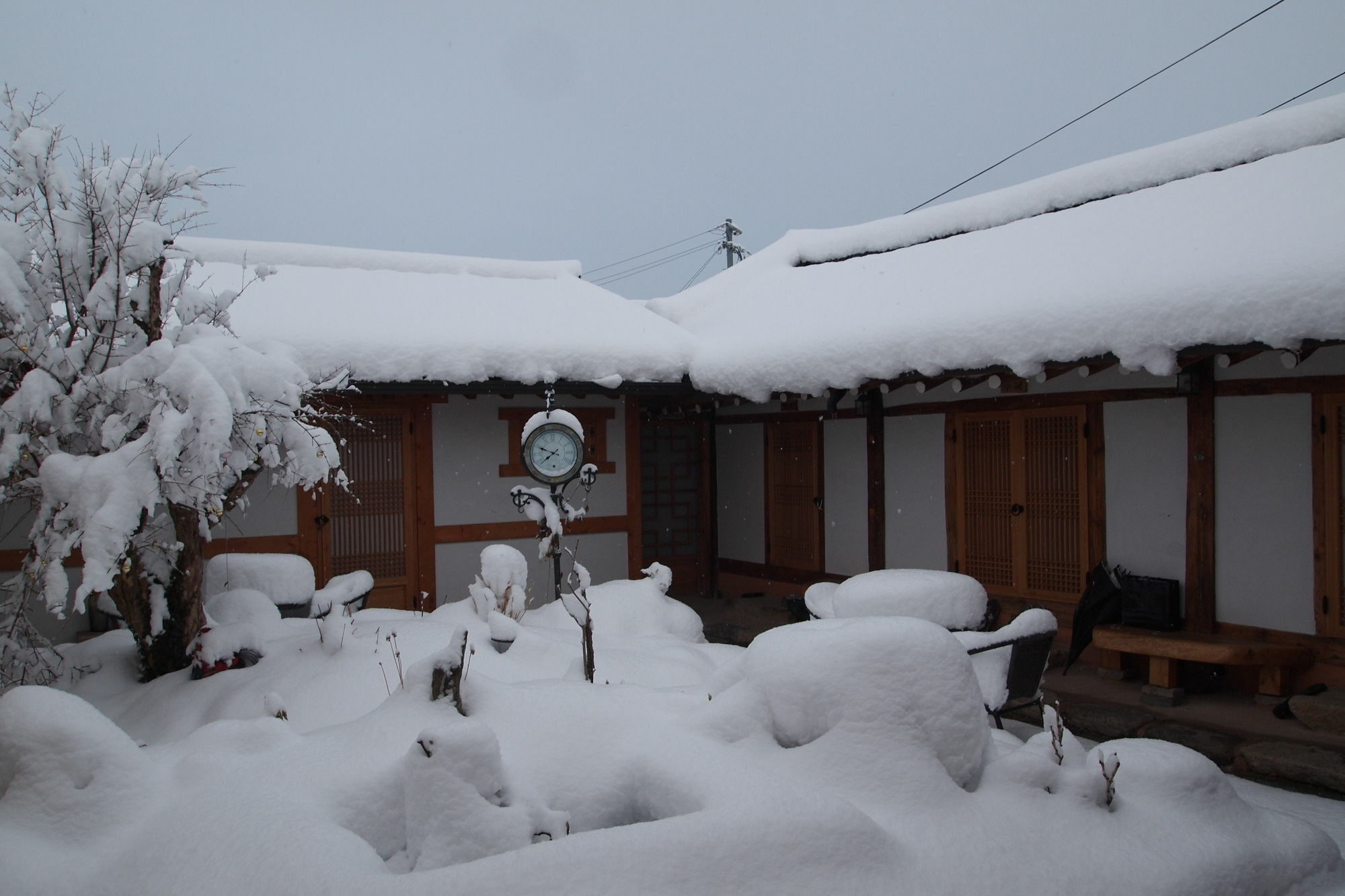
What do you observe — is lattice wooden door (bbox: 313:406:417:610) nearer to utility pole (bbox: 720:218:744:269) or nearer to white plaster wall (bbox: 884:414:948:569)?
white plaster wall (bbox: 884:414:948:569)

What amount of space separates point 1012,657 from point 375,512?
5.92 metres

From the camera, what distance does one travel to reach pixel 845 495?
8828 mm

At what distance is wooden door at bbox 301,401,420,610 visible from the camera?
7.93 metres

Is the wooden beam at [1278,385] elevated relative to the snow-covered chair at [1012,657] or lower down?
elevated

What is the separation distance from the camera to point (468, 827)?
7.70 feet

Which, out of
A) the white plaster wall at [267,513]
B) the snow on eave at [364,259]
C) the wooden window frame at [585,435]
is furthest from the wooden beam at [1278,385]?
the white plaster wall at [267,513]

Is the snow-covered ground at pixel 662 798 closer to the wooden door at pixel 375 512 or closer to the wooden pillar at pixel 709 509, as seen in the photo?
the wooden door at pixel 375 512

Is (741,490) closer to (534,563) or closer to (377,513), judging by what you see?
(534,563)

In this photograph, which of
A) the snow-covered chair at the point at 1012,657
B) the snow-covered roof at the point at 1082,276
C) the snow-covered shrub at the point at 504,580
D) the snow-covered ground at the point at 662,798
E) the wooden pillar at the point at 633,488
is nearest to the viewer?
the snow-covered ground at the point at 662,798

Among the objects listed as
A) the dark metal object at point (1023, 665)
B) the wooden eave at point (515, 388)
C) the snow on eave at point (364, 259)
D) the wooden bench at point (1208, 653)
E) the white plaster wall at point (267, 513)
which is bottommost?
the wooden bench at point (1208, 653)

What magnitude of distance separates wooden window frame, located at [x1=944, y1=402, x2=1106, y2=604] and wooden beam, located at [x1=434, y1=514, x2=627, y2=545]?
341cm

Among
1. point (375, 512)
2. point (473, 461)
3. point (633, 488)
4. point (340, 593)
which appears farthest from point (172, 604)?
point (633, 488)

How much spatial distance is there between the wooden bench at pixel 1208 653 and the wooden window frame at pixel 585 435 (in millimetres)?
5082

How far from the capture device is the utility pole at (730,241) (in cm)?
2586
